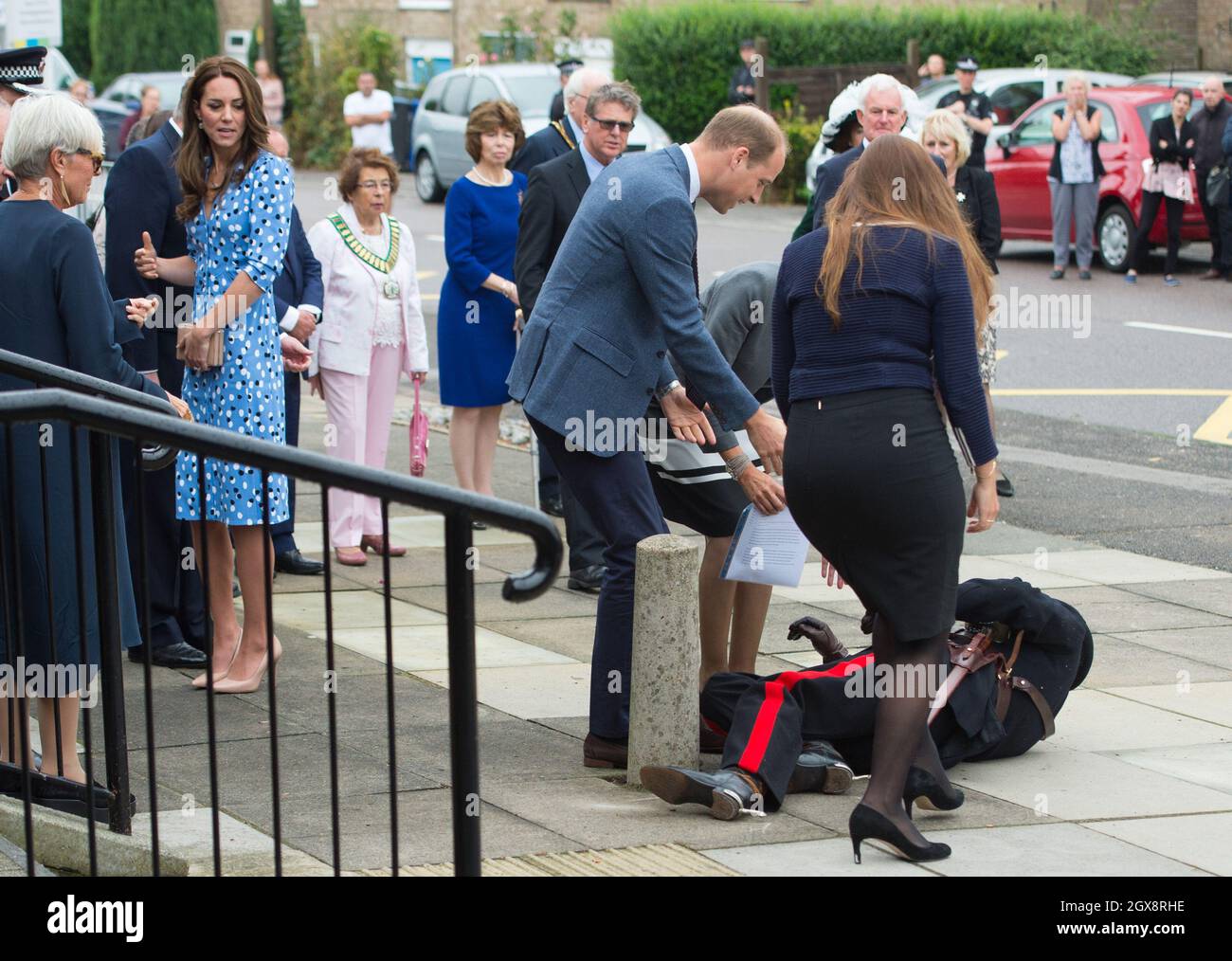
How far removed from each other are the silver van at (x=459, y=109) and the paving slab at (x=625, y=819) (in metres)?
22.2

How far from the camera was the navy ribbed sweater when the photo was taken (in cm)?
454

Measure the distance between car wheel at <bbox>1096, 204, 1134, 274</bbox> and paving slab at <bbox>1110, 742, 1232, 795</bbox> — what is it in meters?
13.2

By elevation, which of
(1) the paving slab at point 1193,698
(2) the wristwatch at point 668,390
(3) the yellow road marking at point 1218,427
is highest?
A: (2) the wristwatch at point 668,390

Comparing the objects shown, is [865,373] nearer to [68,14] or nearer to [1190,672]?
[1190,672]

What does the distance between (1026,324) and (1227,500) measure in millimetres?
6582

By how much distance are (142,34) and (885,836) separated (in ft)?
143

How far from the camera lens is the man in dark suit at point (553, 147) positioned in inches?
339

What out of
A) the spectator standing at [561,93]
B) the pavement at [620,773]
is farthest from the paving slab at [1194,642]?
the spectator standing at [561,93]

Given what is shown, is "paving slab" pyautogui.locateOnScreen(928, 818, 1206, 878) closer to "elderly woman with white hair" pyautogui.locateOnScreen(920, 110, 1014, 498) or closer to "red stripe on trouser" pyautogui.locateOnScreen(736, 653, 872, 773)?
"red stripe on trouser" pyautogui.locateOnScreen(736, 653, 872, 773)

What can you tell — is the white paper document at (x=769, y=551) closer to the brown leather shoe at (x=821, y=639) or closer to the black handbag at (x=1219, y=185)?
the brown leather shoe at (x=821, y=639)

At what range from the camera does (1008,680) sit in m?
5.35

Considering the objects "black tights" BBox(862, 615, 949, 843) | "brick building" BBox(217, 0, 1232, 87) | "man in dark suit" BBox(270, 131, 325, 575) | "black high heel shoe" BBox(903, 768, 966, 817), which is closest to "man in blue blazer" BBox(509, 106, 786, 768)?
"black tights" BBox(862, 615, 949, 843)

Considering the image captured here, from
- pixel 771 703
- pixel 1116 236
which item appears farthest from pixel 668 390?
pixel 1116 236

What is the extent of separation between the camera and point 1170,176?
17.5 meters
